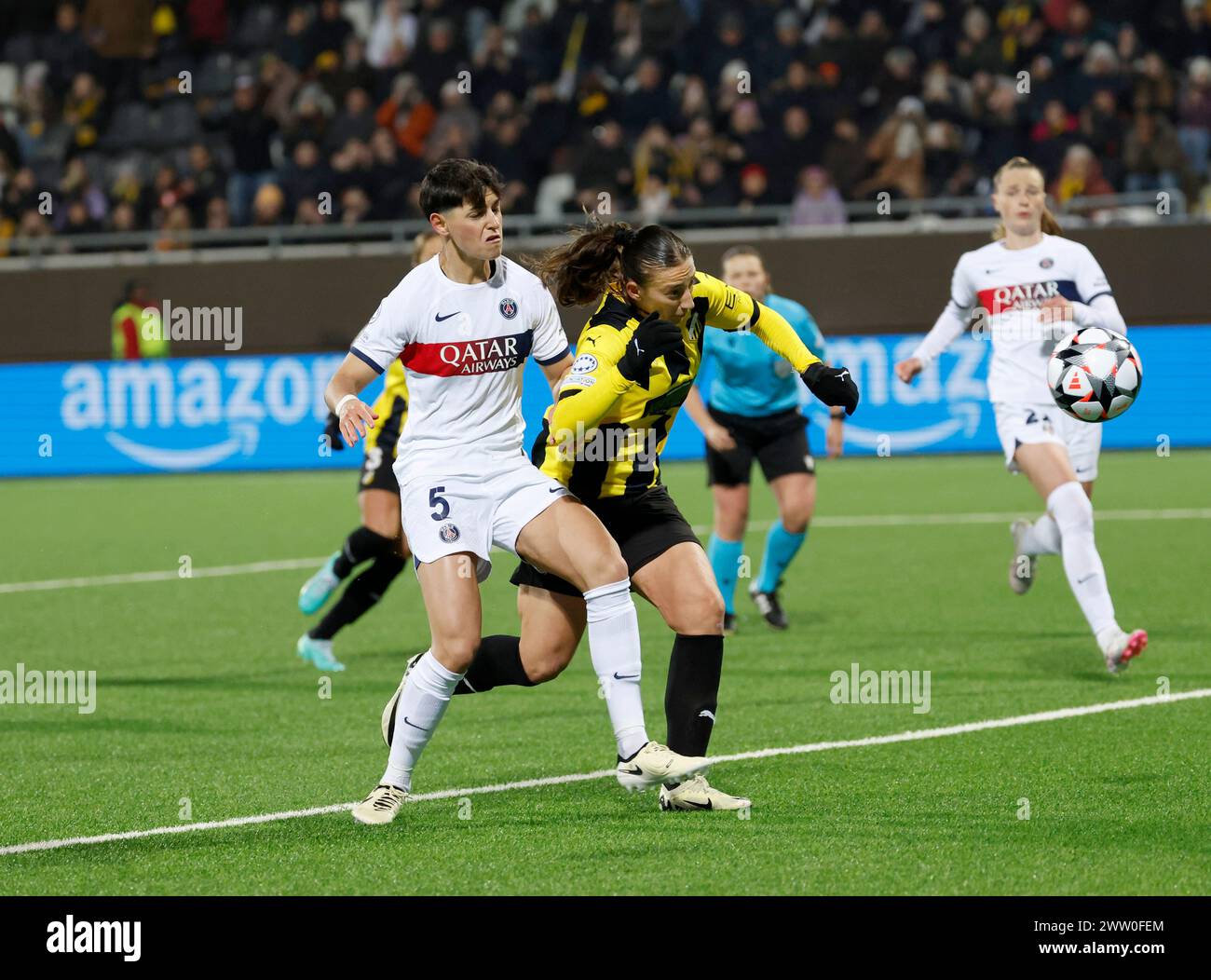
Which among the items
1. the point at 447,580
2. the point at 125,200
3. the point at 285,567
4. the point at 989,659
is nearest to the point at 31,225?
the point at 125,200

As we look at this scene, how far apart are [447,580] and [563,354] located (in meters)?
0.91

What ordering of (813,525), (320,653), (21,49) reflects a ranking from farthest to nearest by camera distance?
(21,49) < (813,525) < (320,653)

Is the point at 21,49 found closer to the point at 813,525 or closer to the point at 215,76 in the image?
the point at 215,76

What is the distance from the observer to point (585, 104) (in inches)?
844

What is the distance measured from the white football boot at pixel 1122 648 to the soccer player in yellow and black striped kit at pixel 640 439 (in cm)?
240

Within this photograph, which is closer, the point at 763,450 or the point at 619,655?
the point at 619,655

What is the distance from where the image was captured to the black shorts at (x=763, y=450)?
1000cm

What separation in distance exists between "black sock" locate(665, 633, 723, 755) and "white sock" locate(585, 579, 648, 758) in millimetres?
134

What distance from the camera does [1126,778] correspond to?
582 centimetres

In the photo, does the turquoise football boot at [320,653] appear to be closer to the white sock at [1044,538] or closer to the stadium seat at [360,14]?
the white sock at [1044,538]

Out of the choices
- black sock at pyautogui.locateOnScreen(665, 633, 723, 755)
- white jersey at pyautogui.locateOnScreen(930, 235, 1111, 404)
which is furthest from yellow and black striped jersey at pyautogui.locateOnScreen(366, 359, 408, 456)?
black sock at pyautogui.locateOnScreen(665, 633, 723, 755)

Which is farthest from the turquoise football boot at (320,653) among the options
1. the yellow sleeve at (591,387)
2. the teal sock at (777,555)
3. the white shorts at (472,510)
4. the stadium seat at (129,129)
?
the stadium seat at (129,129)

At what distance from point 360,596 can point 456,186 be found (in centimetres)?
397

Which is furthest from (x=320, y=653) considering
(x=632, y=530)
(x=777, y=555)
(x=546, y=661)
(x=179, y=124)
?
(x=179, y=124)
